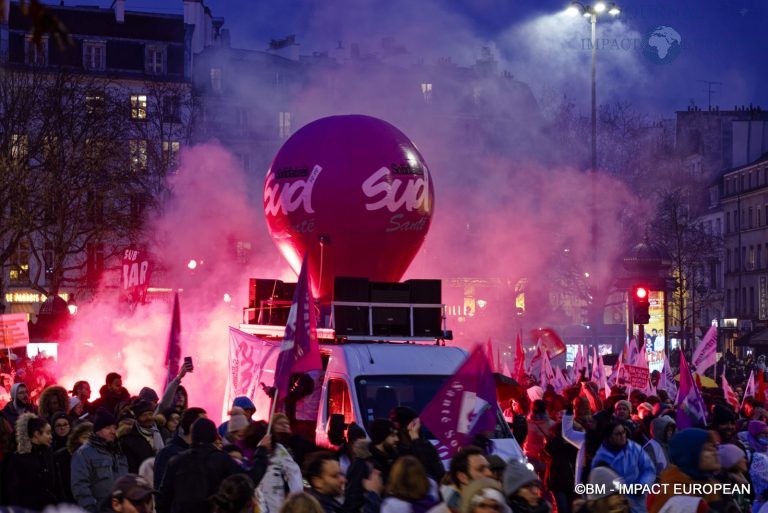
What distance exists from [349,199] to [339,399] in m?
5.62

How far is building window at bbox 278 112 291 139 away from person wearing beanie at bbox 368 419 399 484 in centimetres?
5287

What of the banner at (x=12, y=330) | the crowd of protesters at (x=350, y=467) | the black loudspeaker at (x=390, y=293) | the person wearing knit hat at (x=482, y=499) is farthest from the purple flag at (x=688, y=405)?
the banner at (x=12, y=330)

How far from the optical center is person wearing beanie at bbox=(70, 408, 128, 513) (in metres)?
10.6

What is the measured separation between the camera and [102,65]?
3044 inches

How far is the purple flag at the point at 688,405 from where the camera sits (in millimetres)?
15273

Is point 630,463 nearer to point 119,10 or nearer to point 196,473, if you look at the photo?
point 196,473

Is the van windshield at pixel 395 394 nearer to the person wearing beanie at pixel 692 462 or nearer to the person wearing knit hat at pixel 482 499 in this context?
the person wearing beanie at pixel 692 462

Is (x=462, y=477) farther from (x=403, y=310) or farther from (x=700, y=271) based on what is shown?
(x=700, y=271)

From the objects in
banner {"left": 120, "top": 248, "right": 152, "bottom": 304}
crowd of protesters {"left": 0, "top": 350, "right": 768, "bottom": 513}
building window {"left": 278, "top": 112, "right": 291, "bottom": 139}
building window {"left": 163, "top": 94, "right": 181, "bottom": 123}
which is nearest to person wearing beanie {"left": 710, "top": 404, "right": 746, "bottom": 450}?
crowd of protesters {"left": 0, "top": 350, "right": 768, "bottom": 513}

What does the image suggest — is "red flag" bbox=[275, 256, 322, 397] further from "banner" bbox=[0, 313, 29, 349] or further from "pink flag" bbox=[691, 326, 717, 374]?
"banner" bbox=[0, 313, 29, 349]

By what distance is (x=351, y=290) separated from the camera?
57.2 feet

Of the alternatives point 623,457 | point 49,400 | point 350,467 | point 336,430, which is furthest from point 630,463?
point 49,400

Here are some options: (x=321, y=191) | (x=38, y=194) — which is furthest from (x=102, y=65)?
(x=321, y=191)

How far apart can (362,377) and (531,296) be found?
42.3m
